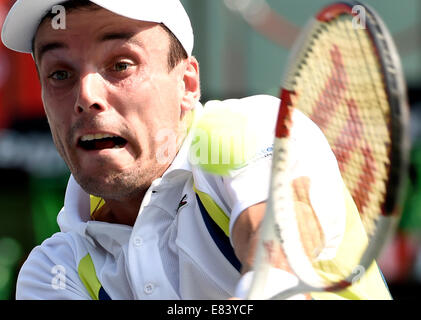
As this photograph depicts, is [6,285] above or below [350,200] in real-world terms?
below

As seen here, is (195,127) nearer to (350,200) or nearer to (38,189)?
(350,200)

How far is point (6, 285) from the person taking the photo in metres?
5.93

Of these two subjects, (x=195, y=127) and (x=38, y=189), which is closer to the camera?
(x=195, y=127)

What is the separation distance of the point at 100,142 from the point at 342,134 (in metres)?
0.63

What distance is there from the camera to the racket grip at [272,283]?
186 centimetres

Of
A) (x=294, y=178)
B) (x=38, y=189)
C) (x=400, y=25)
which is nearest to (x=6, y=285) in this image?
(x=38, y=189)

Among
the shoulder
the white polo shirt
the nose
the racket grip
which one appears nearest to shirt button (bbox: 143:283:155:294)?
the white polo shirt

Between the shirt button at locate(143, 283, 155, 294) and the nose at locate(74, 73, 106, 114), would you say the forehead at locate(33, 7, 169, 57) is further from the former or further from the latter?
the shirt button at locate(143, 283, 155, 294)

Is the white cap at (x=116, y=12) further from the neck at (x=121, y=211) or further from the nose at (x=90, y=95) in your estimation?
the neck at (x=121, y=211)

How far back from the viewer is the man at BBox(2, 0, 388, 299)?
2.08 m

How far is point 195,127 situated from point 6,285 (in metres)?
3.99

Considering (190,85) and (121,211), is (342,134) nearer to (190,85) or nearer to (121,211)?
(190,85)

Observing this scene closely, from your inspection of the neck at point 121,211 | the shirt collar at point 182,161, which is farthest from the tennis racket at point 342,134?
the neck at point 121,211
